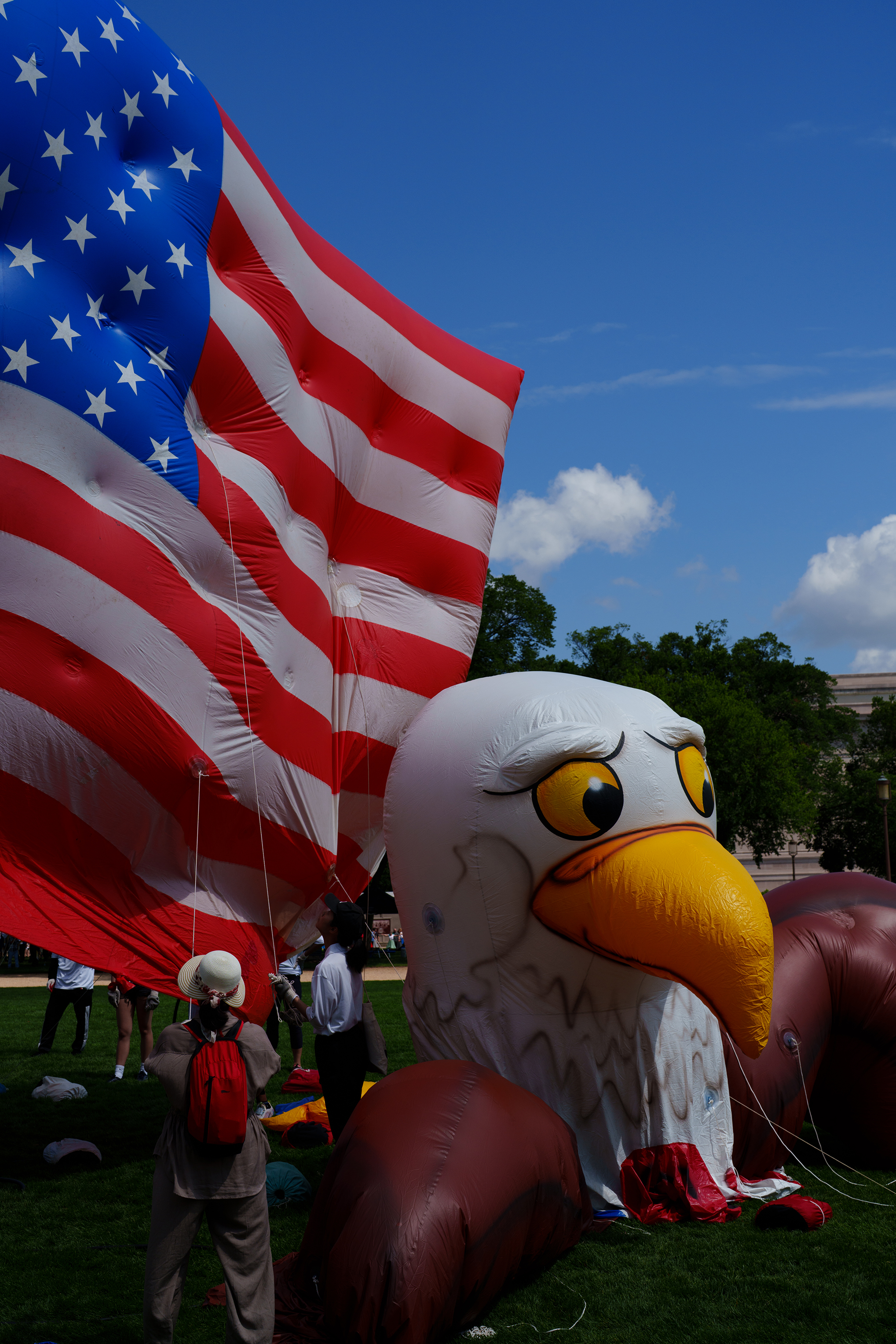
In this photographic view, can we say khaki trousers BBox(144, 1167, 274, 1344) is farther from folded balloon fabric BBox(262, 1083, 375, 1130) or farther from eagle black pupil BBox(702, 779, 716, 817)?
folded balloon fabric BBox(262, 1083, 375, 1130)

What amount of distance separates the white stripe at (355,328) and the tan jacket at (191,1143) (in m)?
5.08

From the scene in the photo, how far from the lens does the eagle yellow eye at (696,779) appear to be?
19.9 ft

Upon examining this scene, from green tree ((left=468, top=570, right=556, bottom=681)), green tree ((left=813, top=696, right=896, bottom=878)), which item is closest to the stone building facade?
green tree ((left=813, top=696, right=896, bottom=878))

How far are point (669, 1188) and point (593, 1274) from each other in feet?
2.85

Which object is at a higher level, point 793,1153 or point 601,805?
point 601,805

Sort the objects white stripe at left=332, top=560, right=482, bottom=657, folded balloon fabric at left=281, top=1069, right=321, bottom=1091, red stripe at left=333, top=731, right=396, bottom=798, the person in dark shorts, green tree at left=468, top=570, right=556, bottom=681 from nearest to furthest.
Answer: red stripe at left=333, top=731, right=396, bottom=798 → white stripe at left=332, top=560, right=482, bottom=657 → the person in dark shorts → folded balloon fabric at left=281, top=1069, right=321, bottom=1091 → green tree at left=468, top=570, right=556, bottom=681

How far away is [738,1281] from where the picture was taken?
5195mm

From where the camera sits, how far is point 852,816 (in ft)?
154

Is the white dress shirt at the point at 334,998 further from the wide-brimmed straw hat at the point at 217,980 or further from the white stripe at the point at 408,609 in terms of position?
the white stripe at the point at 408,609

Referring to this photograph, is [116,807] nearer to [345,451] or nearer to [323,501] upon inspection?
[323,501]

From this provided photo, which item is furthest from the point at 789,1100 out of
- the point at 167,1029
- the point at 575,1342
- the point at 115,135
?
the point at 115,135

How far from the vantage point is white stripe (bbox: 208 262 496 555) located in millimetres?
6887

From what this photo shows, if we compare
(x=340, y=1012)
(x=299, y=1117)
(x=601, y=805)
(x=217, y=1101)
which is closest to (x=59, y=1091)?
(x=299, y=1117)

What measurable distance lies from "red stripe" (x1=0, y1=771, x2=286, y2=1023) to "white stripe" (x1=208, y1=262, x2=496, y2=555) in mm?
2933
